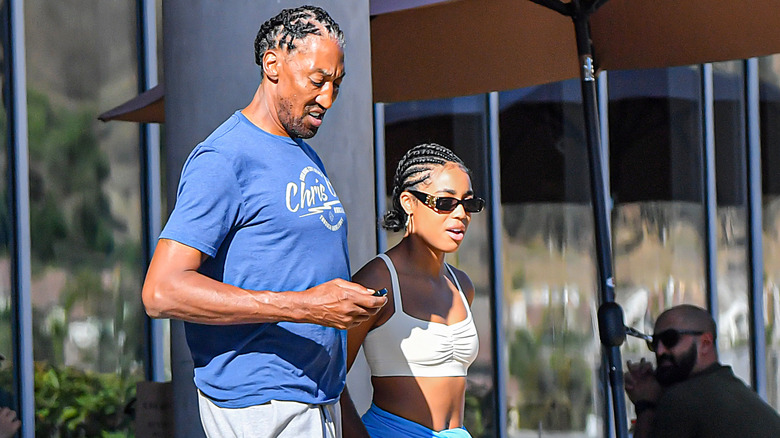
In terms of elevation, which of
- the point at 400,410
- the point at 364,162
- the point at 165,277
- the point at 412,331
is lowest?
the point at 400,410

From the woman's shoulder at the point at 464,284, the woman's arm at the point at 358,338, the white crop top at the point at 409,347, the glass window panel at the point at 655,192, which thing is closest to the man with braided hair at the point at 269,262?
the woman's arm at the point at 358,338

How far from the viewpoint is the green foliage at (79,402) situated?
17.7 feet

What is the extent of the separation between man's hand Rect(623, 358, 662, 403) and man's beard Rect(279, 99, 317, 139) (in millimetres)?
1923

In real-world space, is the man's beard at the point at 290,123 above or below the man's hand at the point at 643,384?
above

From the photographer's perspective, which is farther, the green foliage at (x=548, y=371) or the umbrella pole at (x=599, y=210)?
the green foliage at (x=548, y=371)

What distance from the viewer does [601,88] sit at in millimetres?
6332

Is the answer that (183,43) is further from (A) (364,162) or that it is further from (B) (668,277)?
(B) (668,277)

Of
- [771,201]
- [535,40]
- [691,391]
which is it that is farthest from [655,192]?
[691,391]

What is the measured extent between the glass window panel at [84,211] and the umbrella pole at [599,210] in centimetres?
291

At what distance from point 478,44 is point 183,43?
1901 millimetres

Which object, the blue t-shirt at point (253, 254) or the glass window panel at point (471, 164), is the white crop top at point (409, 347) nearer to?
the blue t-shirt at point (253, 254)

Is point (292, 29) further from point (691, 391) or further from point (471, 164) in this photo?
point (471, 164)

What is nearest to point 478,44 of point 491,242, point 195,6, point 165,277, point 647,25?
point 647,25

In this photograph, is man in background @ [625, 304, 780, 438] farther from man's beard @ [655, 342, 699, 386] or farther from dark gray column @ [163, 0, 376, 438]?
dark gray column @ [163, 0, 376, 438]
